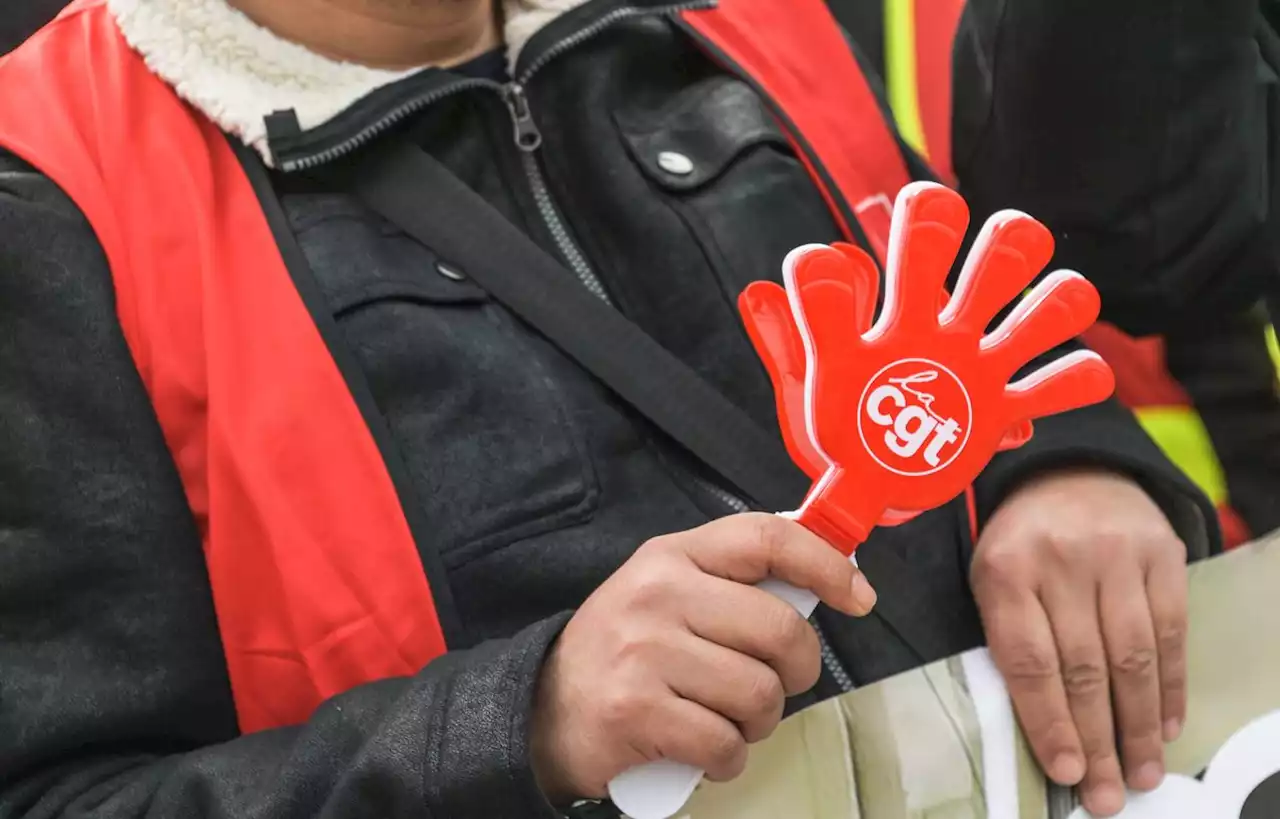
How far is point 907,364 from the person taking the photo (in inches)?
13.9

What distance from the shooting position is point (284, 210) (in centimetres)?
52

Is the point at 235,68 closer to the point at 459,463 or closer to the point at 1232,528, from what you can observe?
the point at 459,463

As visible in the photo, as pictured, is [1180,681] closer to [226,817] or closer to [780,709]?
[780,709]

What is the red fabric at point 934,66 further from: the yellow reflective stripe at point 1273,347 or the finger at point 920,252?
the finger at point 920,252

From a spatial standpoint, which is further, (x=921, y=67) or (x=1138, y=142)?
(x=921, y=67)

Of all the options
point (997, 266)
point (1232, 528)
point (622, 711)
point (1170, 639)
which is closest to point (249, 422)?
point (622, 711)

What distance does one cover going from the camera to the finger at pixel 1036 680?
1.48 feet

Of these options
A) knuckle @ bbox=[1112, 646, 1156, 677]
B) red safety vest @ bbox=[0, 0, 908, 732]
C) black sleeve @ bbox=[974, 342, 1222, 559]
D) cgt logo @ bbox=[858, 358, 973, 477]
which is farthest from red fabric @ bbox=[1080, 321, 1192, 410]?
red safety vest @ bbox=[0, 0, 908, 732]

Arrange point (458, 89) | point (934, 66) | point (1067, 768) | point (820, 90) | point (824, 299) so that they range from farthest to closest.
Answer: point (934, 66) < point (820, 90) < point (458, 89) < point (1067, 768) < point (824, 299)

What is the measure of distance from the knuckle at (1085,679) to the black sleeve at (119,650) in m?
0.23

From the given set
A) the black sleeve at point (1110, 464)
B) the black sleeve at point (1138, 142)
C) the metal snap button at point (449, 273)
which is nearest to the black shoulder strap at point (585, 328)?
the metal snap button at point (449, 273)

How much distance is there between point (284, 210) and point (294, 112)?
0.05 metres

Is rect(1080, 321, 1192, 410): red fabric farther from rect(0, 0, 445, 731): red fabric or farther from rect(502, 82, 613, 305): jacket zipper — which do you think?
rect(0, 0, 445, 731): red fabric

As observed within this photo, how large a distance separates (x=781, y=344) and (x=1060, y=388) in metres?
0.10
